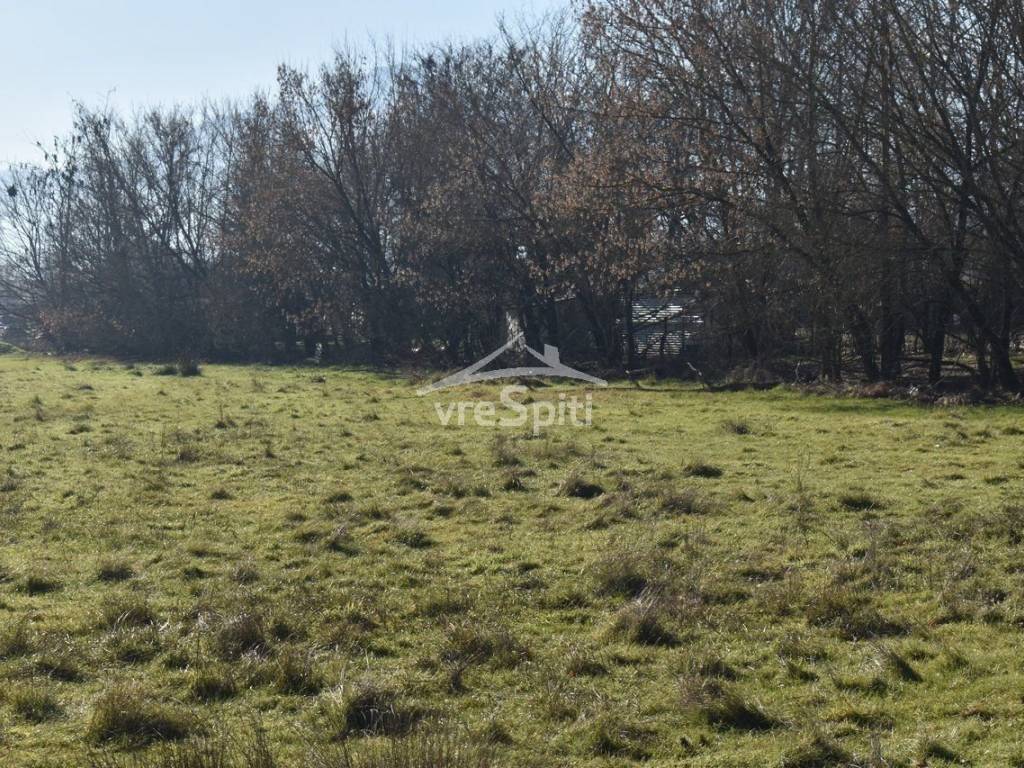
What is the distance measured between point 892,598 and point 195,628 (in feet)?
15.2

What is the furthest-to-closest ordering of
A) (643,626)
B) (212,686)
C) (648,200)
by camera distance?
(648,200)
(643,626)
(212,686)

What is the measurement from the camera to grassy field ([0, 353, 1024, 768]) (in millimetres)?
5082

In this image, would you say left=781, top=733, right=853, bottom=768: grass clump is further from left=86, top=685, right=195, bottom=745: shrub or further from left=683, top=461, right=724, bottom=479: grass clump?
left=683, top=461, right=724, bottom=479: grass clump

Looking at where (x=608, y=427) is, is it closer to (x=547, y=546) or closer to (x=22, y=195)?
(x=547, y=546)

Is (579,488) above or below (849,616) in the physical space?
above

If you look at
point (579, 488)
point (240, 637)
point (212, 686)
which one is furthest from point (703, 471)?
point (212, 686)

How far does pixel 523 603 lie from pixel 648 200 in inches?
668

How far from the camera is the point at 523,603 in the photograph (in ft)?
24.7

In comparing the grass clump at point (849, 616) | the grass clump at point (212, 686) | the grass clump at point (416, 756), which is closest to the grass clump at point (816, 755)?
the grass clump at point (416, 756)

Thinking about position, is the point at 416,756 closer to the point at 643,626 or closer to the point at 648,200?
the point at 643,626

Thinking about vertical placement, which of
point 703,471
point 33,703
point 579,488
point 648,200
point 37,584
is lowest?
point 33,703

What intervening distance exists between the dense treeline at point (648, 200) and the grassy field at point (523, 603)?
6.82 metres

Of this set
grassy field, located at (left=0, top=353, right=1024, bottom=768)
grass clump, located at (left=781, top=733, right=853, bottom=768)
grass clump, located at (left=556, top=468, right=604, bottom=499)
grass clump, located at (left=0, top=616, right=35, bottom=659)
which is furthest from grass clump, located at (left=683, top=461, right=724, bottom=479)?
grass clump, located at (left=0, top=616, right=35, bottom=659)

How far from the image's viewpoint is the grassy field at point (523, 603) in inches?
200
